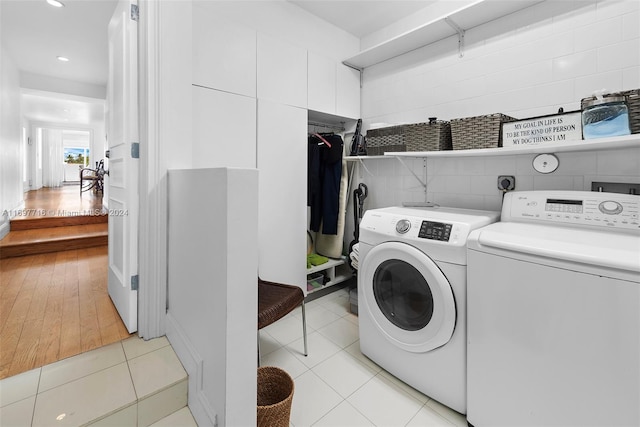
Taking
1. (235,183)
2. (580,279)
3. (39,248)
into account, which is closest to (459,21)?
(580,279)

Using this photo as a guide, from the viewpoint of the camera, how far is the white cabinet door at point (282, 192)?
7.06 feet

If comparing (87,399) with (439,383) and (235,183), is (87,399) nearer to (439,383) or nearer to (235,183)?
(235,183)

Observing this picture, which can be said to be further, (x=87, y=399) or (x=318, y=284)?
(x=318, y=284)

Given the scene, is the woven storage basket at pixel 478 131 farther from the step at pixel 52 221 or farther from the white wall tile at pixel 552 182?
the step at pixel 52 221

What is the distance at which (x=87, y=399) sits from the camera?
112 centimetres

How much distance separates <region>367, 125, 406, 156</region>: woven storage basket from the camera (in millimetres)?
2261

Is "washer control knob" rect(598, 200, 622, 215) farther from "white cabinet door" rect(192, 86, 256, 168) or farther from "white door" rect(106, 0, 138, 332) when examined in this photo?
"white door" rect(106, 0, 138, 332)

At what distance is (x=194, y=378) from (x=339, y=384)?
81 cm

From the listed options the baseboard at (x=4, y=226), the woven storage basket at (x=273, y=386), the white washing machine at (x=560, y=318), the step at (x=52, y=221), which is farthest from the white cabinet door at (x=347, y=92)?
the baseboard at (x=4, y=226)

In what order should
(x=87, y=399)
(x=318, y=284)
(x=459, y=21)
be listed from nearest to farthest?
(x=87, y=399) < (x=459, y=21) < (x=318, y=284)

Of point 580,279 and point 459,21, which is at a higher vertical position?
point 459,21

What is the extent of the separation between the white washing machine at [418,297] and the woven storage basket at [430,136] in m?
0.57

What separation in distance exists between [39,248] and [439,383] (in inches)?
156

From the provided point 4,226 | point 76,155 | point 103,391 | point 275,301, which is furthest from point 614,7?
point 76,155
